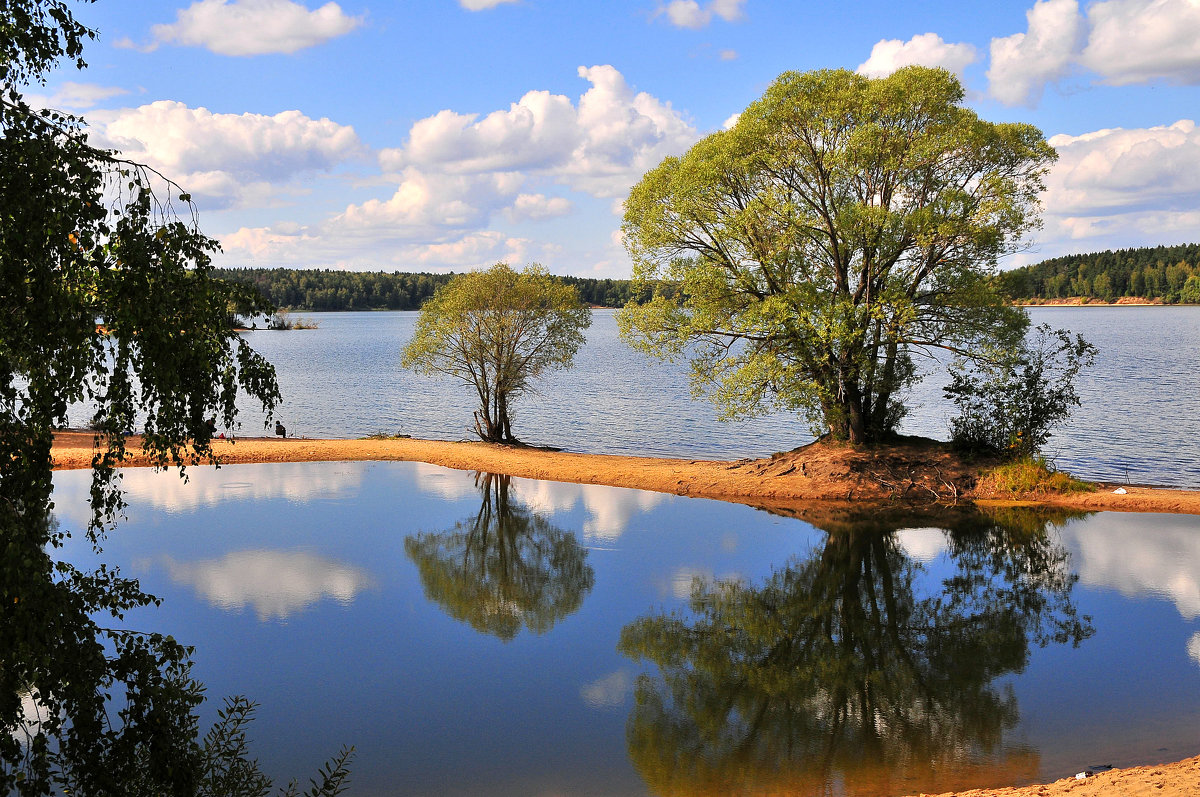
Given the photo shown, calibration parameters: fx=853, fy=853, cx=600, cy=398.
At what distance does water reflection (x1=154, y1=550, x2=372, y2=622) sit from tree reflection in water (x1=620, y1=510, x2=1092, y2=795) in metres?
6.34

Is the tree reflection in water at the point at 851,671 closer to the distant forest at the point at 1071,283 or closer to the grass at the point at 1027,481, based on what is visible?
the grass at the point at 1027,481

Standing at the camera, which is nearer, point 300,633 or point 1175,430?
point 300,633

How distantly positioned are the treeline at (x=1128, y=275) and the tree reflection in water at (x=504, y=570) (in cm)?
15531

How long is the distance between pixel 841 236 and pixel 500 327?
544 inches

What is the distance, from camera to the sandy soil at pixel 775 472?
2498 centimetres

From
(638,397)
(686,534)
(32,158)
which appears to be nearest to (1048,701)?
(686,534)

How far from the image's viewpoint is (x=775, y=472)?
27344 mm

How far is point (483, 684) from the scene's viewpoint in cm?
1295

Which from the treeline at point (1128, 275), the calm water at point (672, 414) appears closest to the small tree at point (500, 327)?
the calm water at point (672, 414)

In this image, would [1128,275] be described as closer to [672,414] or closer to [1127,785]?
[672,414]

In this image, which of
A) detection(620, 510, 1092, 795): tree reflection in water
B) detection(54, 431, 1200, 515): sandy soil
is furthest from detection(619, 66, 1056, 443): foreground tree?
detection(620, 510, 1092, 795): tree reflection in water

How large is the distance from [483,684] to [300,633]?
156 inches

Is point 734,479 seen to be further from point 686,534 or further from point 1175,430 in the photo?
point 1175,430

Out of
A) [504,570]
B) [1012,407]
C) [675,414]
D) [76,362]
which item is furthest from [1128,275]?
[76,362]
